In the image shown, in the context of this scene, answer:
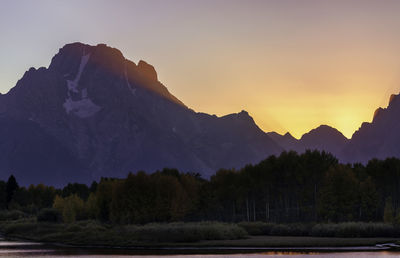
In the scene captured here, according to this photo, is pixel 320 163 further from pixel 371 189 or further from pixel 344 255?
pixel 344 255

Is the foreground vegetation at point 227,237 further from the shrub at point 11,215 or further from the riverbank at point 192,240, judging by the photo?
the shrub at point 11,215

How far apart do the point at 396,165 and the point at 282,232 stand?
52103 millimetres

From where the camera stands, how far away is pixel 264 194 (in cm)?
14662

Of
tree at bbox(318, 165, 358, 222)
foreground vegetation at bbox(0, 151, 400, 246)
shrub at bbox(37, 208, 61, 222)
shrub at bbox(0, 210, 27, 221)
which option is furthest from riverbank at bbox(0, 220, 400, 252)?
shrub at bbox(0, 210, 27, 221)

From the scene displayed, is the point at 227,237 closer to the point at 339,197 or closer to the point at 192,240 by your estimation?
the point at 192,240

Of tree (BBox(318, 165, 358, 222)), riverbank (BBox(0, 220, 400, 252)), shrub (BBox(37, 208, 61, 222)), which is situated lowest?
riverbank (BBox(0, 220, 400, 252))

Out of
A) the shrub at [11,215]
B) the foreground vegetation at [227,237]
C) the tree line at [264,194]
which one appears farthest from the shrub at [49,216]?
the foreground vegetation at [227,237]

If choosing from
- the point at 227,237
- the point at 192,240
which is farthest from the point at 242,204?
the point at 192,240

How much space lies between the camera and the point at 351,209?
115750mm

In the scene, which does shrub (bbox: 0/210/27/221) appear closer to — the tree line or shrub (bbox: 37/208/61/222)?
the tree line

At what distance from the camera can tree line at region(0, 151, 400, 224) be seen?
119m

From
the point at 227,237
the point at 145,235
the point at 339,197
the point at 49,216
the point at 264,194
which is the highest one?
the point at 264,194

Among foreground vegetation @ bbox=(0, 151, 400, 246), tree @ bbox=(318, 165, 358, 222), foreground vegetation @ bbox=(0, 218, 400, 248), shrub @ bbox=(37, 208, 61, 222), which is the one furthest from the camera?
shrub @ bbox=(37, 208, 61, 222)

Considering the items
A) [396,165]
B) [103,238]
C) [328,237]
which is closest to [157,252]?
[103,238]
